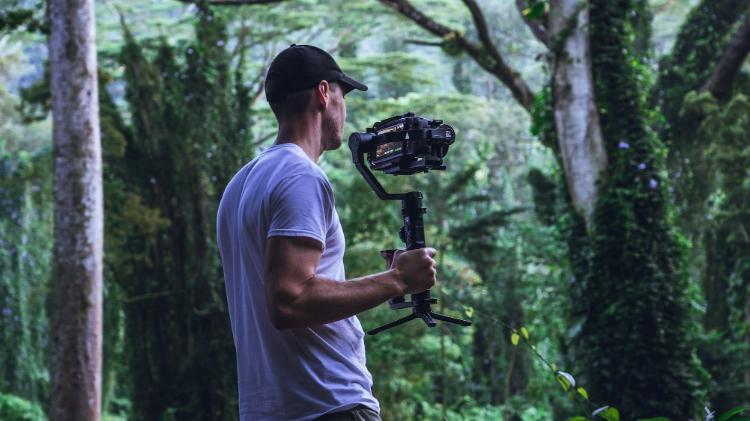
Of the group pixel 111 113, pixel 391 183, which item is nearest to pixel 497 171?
pixel 391 183

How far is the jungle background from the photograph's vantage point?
776cm

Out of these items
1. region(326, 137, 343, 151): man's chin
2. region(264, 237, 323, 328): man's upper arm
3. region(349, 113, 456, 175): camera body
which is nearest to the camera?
region(264, 237, 323, 328): man's upper arm

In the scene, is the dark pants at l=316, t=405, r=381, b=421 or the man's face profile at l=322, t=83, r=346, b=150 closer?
the dark pants at l=316, t=405, r=381, b=421

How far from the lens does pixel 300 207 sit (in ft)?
6.57

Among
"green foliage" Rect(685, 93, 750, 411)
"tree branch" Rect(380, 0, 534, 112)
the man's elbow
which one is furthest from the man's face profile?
"green foliage" Rect(685, 93, 750, 411)

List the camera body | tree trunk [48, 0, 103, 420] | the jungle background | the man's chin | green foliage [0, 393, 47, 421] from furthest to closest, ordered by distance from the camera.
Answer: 1. green foliage [0, 393, 47, 421]
2. tree trunk [48, 0, 103, 420]
3. the jungle background
4. the man's chin
5. the camera body

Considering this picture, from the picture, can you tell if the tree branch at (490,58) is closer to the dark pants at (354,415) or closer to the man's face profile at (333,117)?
the man's face profile at (333,117)

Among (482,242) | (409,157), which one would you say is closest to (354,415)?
(409,157)

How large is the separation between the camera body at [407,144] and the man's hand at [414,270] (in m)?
0.22

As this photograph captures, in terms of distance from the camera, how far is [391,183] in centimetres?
1218

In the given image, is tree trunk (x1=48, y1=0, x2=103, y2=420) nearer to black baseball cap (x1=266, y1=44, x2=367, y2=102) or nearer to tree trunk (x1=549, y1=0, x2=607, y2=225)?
tree trunk (x1=549, y1=0, x2=607, y2=225)

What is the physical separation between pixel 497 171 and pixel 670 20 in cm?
575

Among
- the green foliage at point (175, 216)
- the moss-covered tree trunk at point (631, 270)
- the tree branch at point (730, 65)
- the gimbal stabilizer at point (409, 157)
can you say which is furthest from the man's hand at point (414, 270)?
the tree branch at point (730, 65)

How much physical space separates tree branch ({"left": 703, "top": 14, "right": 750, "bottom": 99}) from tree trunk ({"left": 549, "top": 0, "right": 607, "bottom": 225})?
2791 mm
